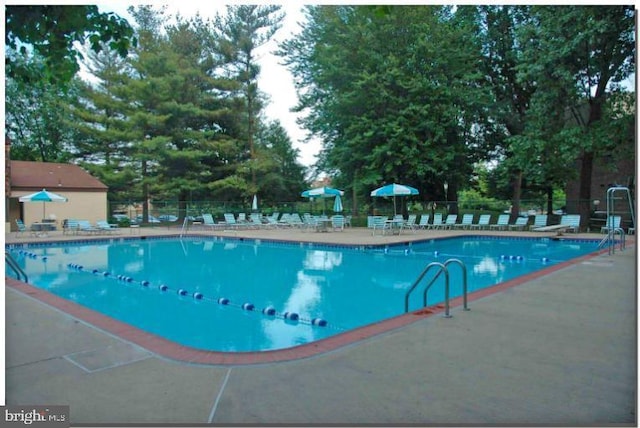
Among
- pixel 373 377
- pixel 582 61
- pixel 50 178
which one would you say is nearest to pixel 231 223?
pixel 50 178

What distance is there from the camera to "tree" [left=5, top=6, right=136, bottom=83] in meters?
3.30

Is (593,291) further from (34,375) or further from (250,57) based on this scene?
(250,57)

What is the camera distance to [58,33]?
3.45 m

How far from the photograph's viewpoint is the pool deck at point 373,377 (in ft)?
8.96

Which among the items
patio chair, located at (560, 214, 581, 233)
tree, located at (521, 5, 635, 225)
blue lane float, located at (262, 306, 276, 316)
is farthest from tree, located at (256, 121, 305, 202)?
blue lane float, located at (262, 306, 276, 316)

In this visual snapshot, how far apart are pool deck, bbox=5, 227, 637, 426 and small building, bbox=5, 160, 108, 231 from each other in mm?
19564

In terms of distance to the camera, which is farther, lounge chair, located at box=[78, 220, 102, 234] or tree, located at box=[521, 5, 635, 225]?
lounge chair, located at box=[78, 220, 102, 234]

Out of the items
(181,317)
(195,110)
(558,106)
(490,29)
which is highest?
(490,29)

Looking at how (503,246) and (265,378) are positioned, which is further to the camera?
(503,246)

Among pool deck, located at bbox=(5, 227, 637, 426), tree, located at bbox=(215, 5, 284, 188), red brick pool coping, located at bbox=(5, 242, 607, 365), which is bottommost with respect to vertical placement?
pool deck, located at bbox=(5, 227, 637, 426)

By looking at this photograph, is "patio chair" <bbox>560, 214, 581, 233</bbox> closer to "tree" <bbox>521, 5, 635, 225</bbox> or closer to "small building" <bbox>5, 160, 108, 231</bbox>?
"tree" <bbox>521, 5, 635, 225</bbox>

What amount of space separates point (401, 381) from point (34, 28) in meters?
3.51

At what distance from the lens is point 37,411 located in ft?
9.09

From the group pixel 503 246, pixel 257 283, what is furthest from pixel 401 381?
pixel 503 246
